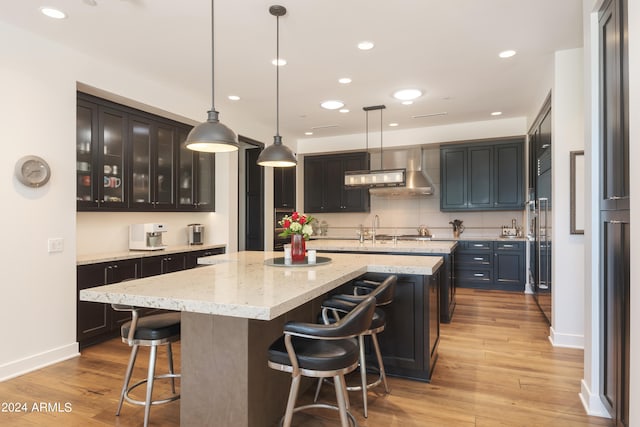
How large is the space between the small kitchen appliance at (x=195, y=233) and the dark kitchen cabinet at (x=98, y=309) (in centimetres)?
132

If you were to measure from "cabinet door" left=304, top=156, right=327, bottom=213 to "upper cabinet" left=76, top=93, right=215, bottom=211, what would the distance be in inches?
104

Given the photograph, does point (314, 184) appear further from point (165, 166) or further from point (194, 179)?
point (165, 166)

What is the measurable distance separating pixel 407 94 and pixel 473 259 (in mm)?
3081

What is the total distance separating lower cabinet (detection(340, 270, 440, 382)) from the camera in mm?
2879

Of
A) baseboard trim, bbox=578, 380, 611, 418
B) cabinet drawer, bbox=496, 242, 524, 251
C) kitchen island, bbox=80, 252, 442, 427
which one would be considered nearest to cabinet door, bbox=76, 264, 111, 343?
kitchen island, bbox=80, 252, 442, 427

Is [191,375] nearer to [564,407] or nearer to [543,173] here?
[564,407]

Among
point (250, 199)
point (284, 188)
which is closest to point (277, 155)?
point (250, 199)

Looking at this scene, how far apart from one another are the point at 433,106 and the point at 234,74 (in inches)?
111

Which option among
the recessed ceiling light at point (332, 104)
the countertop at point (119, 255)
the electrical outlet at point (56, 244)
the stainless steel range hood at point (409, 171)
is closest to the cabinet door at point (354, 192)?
the stainless steel range hood at point (409, 171)

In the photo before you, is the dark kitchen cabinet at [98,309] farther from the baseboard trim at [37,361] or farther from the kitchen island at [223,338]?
the kitchen island at [223,338]

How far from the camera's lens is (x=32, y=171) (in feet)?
10.4

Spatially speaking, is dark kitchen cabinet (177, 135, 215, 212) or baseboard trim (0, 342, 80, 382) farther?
dark kitchen cabinet (177, 135, 215, 212)

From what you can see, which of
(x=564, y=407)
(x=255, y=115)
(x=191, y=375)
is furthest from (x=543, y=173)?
(x=191, y=375)

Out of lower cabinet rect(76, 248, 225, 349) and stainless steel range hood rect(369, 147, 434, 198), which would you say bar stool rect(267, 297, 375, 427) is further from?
stainless steel range hood rect(369, 147, 434, 198)
